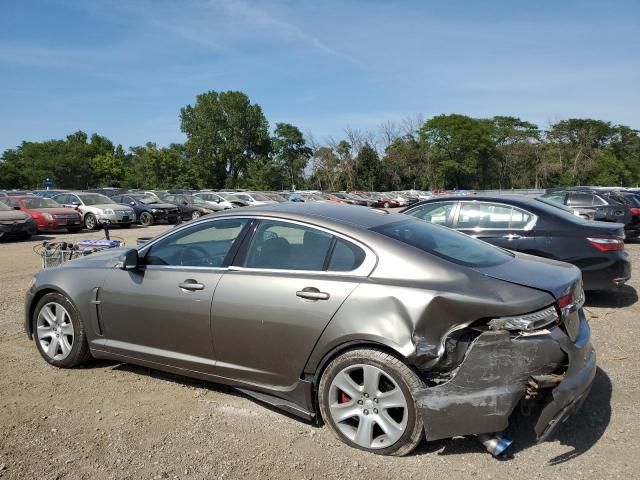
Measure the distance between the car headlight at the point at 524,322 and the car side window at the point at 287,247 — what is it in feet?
3.83

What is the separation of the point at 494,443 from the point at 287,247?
1.84 meters

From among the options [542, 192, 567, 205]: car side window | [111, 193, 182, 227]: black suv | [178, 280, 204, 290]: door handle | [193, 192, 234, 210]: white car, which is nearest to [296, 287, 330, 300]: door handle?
[178, 280, 204, 290]: door handle

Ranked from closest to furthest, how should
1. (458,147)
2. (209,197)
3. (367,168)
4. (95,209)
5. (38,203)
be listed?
1. (38,203)
2. (95,209)
3. (209,197)
4. (367,168)
5. (458,147)

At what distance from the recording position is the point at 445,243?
3723 mm

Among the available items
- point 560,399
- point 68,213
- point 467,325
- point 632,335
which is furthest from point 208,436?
point 68,213

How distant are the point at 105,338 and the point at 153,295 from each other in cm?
71

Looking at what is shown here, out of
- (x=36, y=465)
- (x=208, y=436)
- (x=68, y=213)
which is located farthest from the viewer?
(x=68, y=213)

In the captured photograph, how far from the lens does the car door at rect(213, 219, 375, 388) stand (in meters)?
3.36

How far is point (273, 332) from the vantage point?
3488 mm

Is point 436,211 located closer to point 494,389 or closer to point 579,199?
point 494,389

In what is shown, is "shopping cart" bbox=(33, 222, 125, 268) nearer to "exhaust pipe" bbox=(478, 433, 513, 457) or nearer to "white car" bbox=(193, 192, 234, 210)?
"exhaust pipe" bbox=(478, 433, 513, 457)

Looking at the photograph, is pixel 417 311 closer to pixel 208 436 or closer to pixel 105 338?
pixel 208 436

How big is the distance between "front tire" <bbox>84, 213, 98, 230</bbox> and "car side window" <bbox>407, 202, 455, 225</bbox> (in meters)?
17.1

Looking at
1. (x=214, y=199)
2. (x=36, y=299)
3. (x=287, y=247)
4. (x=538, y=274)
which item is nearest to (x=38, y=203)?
(x=214, y=199)
